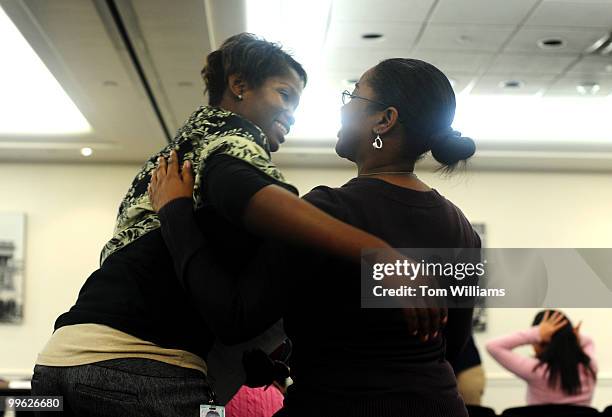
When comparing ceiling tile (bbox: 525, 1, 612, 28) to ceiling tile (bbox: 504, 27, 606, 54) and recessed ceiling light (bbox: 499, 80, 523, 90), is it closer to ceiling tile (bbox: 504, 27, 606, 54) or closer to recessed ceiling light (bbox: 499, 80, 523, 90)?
ceiling tile (bbox: 504, 27, 606, 54)

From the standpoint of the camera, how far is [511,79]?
787 centimetres

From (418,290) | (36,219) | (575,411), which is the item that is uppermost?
(36,219)

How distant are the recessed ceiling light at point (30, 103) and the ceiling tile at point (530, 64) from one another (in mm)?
4099

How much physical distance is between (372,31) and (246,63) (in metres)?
4.87

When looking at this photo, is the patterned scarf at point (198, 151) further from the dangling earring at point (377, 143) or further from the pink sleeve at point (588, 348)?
the pink sleeve at point (588, 348)

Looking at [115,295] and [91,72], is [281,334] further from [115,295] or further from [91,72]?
[91,72]

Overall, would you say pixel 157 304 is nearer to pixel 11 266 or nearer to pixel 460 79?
pixel 460 79

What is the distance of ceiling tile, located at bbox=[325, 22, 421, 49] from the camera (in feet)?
21.0

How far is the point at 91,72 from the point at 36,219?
4.48m

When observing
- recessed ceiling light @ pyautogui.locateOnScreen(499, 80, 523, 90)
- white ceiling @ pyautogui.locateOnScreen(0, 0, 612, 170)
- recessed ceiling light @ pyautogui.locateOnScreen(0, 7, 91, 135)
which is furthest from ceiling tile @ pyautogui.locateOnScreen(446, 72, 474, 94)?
recessed ceiling light @ pyautogui.locateOnScreen(0, 7, 91, 135)

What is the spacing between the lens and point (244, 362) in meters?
1.61

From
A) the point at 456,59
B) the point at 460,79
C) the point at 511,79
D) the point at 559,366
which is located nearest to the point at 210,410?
the point at 559,366

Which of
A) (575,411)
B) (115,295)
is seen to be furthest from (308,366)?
(575,411)

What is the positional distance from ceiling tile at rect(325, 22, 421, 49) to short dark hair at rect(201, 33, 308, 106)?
4.64 m
